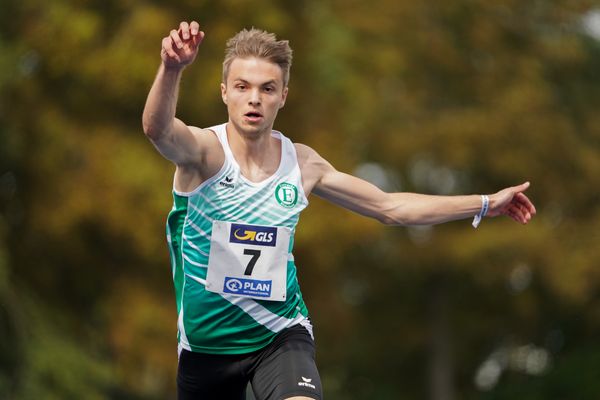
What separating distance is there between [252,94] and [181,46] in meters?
0.80

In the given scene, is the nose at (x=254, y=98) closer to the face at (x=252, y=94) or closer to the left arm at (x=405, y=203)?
the face at (x=252, y=94)

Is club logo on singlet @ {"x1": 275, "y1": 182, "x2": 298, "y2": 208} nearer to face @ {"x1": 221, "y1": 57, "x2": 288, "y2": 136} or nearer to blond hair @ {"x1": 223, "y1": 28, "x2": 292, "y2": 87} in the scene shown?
face @ {"x1": 221, "y1": 57, "x2": 288, "y2": 136}

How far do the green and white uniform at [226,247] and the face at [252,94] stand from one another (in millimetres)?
145

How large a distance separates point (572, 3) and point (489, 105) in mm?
2709

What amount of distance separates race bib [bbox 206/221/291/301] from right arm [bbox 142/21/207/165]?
1.61 feet

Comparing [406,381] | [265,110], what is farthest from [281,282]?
[406,381]

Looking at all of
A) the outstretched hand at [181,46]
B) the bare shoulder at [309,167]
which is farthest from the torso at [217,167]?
the outstretched hand at [181,46]

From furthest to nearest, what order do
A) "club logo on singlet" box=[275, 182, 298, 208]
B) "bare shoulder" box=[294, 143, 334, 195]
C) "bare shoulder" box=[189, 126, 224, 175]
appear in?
"bare shoulder" box=[294, 143, 334, 195], "club logo on singlet" box=[275, 182, 298, 208], "bare shoulder" box=[189, 126, 224, 175]

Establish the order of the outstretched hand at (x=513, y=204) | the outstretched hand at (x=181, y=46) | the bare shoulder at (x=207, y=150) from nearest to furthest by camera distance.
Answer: the outstretched hand at (x=181, y=46)
the bare shoulder at (x=207, y=150)
the outstretched hand at (x=513, y=204)

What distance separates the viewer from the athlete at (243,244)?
649cm

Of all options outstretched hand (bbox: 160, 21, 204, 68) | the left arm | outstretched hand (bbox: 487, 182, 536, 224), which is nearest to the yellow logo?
the left arm

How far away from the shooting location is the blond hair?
261 inches

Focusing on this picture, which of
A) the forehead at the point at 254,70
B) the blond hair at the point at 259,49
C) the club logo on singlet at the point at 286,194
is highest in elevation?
the blond hair at the point at 259,49

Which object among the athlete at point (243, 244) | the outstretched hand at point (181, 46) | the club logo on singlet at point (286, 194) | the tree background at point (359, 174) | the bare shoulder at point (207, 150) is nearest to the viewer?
the outstretched hand at point (181, 46)
